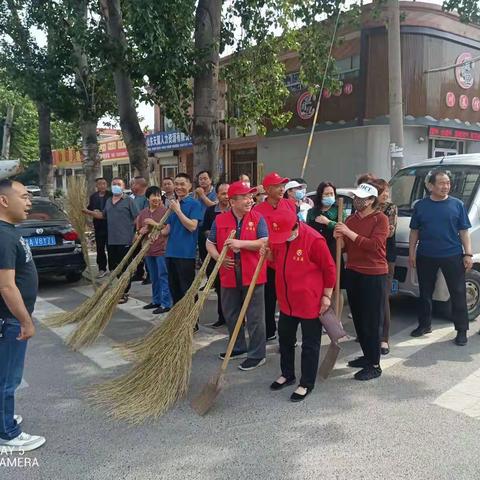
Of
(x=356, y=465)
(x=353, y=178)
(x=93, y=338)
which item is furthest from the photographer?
(x=353, y=178)

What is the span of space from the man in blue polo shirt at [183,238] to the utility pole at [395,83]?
197 inches

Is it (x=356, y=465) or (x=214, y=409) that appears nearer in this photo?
(x=356, y=465)

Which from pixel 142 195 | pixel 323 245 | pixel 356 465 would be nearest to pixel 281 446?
pixel 356 465

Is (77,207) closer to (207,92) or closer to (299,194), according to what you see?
(207,92)

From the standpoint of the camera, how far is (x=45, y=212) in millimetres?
7758

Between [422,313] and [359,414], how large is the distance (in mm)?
2055

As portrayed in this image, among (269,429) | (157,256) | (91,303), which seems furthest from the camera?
(157,256)

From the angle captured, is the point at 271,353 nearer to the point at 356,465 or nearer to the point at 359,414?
the point at 359,414

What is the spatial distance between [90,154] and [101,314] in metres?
7.71

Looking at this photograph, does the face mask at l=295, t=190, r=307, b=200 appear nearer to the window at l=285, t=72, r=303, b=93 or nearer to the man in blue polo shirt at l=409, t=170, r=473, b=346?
the man in blue polo shirt at l=409, t=170, r=473, b=346

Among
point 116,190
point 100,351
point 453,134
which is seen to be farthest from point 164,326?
point 453,134

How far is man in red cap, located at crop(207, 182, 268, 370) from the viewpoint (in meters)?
4.06

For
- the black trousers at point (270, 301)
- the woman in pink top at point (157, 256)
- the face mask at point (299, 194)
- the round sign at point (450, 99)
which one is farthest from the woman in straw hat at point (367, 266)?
the round sign at point (450, 99)

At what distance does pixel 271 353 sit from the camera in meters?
4.63
